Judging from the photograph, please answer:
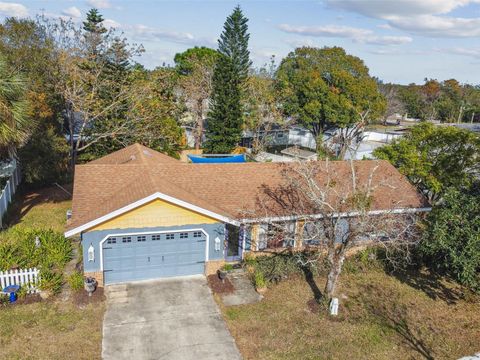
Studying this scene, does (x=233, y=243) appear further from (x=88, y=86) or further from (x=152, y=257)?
(x=88, y=86)

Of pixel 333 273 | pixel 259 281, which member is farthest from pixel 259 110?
pixel 333 273

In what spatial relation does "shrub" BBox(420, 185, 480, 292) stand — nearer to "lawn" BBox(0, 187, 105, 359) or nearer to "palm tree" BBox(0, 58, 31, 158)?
"lawn" BBox(0, 187, 105, 359)

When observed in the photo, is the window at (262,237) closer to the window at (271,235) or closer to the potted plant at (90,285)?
the window at (271,235)

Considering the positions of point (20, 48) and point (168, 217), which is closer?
point (168, 217)

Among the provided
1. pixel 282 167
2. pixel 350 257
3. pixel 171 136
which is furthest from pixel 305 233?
pixel 171 136

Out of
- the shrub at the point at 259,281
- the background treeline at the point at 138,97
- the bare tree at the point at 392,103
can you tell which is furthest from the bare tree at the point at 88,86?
the bare tree at the point at 392,103

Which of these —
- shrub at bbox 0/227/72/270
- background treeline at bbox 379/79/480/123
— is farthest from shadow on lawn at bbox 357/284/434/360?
background treeline at bbox 379/79/480/123

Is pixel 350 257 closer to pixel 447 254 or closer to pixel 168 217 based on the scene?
pixel 447 254
